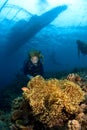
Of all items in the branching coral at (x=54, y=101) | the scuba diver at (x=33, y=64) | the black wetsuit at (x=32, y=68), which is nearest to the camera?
the branching coral at (x=54, y=101)

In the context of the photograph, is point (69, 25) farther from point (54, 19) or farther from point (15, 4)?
point (15, 4)

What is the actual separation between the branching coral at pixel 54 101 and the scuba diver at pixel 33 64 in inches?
257

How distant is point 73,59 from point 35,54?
76782 millimetres

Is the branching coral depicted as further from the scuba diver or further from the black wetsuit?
the black wetsuit

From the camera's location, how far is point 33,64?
12.3m

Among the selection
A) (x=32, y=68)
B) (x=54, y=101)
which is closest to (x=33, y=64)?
(x=32, y=68)

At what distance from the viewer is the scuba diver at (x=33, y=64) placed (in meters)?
12.0

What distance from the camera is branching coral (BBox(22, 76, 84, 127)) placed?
5168 mm

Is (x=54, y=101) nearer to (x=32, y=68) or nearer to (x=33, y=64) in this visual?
(x=33, y=64)

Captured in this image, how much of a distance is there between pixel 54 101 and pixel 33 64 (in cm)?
719

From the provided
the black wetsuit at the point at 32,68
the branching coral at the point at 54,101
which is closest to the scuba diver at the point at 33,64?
the black wetsuit at the point at 32,68

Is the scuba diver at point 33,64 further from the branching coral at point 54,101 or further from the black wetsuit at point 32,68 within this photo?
the branching coral at point 54,101

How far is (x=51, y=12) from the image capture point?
40.1 metres

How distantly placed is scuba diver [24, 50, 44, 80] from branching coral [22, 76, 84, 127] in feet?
21.4
